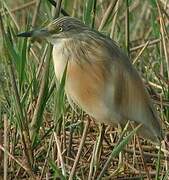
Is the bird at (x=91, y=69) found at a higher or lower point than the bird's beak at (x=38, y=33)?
lower

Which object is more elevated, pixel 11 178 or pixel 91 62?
pixel 91 62

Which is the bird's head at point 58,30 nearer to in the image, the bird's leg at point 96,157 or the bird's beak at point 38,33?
the bird's beak at point 38,33

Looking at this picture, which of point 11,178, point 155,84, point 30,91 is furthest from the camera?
point 155,84

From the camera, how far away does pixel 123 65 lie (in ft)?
9.72

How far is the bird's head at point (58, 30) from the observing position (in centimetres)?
292

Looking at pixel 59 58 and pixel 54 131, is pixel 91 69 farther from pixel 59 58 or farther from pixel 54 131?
pixel 54 131

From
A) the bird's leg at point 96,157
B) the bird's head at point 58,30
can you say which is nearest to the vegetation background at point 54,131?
the bird's leg at point 96,157

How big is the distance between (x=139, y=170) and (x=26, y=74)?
28.1 inches

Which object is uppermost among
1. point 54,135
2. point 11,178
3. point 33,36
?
point 33,36

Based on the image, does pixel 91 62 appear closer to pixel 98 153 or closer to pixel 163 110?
pixel 98 153

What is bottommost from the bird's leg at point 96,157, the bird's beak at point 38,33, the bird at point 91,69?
the bird's leg at point 96,157

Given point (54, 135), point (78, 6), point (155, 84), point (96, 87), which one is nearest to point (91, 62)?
point (96, 87)

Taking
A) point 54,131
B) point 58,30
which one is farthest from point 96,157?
point 58,30

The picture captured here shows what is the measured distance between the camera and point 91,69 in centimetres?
290
